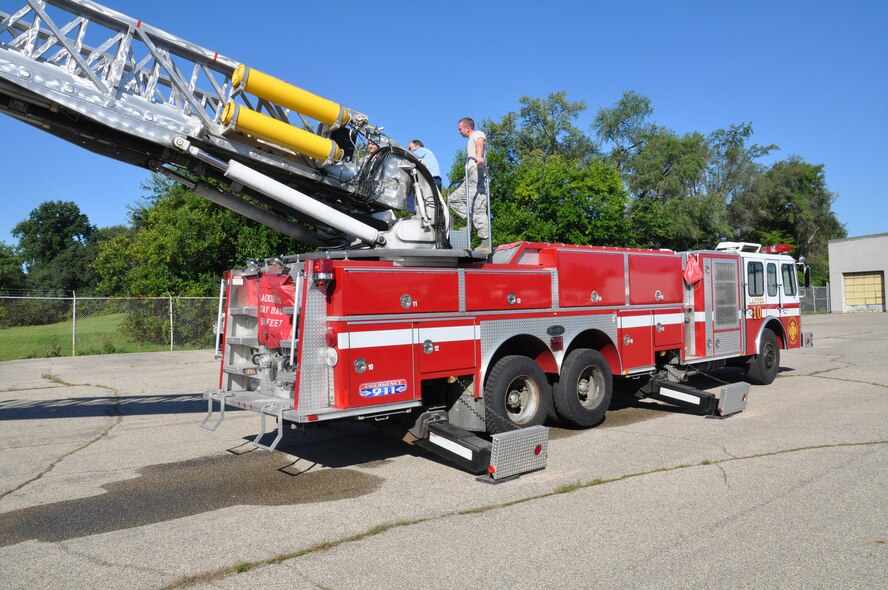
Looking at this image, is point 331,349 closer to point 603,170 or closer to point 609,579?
point 609,579

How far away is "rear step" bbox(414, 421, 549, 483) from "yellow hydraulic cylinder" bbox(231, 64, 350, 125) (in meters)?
3.29

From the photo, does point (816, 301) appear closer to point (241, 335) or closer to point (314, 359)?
point (241, 335)

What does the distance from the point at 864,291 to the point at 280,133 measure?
4616 cm

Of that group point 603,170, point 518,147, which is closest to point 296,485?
point 603,170

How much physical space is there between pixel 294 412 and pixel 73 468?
289cm

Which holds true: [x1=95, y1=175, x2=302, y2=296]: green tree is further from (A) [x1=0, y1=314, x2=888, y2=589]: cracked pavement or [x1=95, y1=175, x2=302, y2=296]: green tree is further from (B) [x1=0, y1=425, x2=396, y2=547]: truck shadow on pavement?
(B) [x1=0, y1=425, x2=396, y2=547]: truck shadow on pavement

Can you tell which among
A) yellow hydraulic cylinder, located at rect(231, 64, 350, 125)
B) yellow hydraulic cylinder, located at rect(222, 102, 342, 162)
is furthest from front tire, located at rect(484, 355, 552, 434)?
yellow hydraulic cylinder, located at rect(231, 64, 350, 125)

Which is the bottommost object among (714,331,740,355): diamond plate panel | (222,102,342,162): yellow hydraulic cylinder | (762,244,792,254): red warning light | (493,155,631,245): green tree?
(714,331,740,355): diamond plate panel

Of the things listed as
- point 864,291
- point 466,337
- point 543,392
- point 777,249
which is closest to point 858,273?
point 864,291

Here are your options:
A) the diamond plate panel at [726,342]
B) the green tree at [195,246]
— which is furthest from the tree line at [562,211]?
the diamond plate panel at [726,342]

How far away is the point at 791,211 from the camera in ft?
179

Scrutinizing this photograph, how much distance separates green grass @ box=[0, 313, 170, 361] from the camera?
21.2 metres

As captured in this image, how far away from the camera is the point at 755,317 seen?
11922 millimetres

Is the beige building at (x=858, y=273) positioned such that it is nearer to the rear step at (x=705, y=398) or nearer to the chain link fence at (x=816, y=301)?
the chain link fence at (x=816, y=301)
